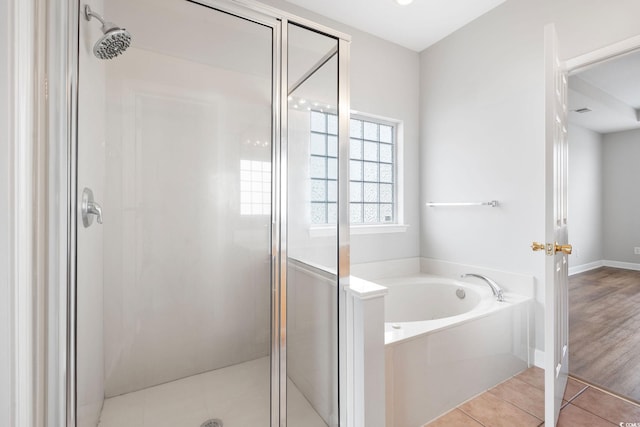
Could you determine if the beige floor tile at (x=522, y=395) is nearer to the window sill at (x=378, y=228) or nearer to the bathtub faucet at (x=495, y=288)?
the bathtub faucet at (x=495, y=288)

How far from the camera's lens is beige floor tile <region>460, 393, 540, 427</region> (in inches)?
60.3

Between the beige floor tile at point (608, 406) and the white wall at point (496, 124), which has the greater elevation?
the white wall at point (496, 124)

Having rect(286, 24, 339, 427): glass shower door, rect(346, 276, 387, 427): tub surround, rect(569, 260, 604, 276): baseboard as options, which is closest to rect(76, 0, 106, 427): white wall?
rect(286, 24, 339, 427): glass shower door

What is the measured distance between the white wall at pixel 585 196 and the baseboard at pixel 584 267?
4 cm

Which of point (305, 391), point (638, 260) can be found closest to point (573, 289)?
point (638, 260)

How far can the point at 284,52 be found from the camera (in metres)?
1.32

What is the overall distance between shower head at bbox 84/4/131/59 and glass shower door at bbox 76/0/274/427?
0.08 metres

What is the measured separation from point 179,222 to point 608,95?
5.03 meters

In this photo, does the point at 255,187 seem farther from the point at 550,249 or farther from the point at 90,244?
the point at 550,249

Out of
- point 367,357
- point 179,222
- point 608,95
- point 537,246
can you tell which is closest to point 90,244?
point 179,222

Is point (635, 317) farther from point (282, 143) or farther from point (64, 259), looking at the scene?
point (64, 259)

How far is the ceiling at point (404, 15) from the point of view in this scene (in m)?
2.28

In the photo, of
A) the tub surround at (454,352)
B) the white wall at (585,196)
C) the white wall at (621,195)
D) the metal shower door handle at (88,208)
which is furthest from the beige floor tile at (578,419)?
the white wall at (621,195)

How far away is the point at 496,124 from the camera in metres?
2.34
